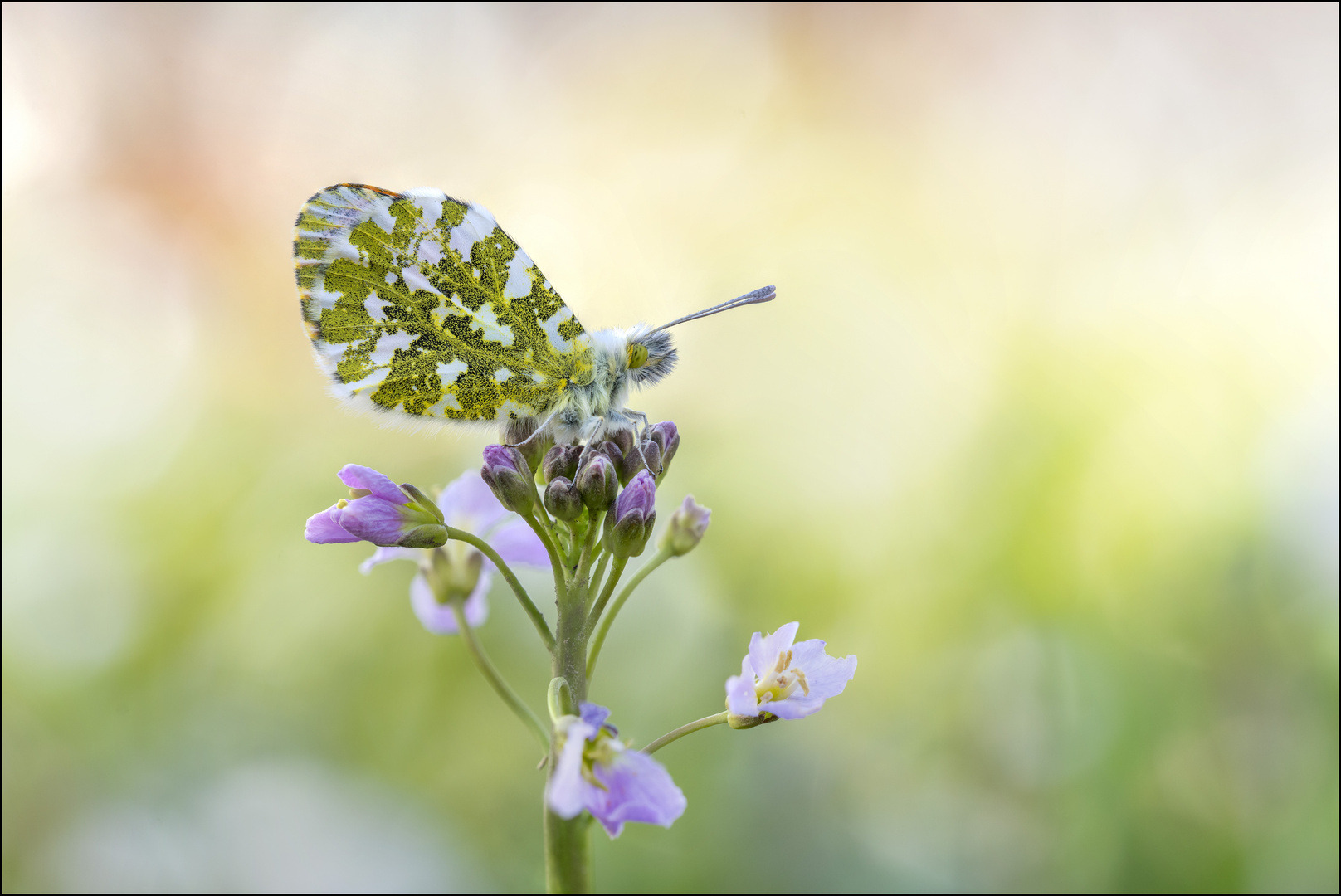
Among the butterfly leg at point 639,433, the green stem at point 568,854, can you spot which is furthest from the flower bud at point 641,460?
the green stem at point 568,854

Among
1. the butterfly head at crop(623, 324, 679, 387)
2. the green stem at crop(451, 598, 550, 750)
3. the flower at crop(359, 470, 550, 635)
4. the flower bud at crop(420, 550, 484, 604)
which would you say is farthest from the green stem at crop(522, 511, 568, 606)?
the butterfly head at crop(623, 324, 679, 387)

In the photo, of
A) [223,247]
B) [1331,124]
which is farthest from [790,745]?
[1331,124]

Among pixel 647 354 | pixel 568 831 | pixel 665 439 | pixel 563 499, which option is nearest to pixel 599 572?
pixel 563 499

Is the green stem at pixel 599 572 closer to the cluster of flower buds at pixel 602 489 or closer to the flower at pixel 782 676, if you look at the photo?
the cluster of flower buds at pixel 602 489

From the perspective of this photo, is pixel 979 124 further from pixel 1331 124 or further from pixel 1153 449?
pixel 1153 449

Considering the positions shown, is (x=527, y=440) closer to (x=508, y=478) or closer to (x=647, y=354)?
(x=508, y=478)

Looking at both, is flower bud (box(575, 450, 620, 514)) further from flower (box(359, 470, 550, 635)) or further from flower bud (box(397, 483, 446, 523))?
flower (box(359, 470, 550, 635))
